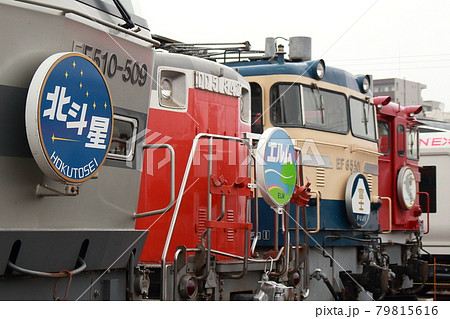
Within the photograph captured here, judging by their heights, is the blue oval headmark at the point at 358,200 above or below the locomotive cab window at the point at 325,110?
below

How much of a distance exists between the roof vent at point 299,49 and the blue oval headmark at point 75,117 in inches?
263

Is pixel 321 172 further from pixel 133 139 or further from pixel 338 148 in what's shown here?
pixel 133 139

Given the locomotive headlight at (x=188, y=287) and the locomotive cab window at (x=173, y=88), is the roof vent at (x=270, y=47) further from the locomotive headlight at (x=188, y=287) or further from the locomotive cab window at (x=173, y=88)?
the locomotive headlight at (x=188, y=287)

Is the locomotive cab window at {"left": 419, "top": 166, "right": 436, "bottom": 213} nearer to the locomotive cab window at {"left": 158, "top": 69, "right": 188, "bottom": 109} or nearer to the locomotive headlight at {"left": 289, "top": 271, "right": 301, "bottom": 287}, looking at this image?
the locomotive headlight at {"left": 289, "top": 271, "right": 301, "bottom": 287}

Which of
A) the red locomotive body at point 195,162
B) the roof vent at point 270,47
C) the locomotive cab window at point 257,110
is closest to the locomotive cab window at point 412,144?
the roof vent at point 270,47

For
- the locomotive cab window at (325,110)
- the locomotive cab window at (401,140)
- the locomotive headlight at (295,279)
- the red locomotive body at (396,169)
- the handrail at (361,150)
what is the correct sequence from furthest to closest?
the locomotive cab window at (401,140)
the red locomotive body at (396,169)
the handrail at (361,150)
the locomotive cab window at (325,110)
the locomotive headlight at (295,279)

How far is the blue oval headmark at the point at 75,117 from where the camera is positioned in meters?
4.25

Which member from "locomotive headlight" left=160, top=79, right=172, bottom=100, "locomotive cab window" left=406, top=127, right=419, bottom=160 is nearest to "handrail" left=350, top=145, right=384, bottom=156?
"locomotive cab window" left=406, top=127, right=419, bottom=160

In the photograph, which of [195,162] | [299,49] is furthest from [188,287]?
[299,49]

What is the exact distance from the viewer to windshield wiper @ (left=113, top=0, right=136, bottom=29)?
5.21 m

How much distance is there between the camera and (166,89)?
24.7ft

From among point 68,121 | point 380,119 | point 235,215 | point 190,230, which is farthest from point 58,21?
→ point 380,119

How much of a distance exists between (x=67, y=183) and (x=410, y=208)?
34.8 feet

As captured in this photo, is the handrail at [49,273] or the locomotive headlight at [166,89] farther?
the locomotive headlight at [166,89]
